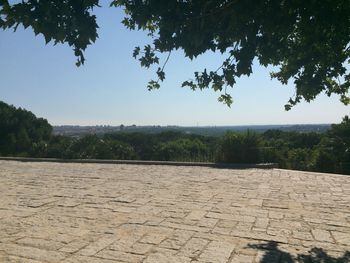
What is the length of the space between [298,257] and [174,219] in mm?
1926

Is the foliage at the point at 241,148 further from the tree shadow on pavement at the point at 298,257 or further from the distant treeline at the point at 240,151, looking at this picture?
the tree shadow on pavement at the point at 298,257

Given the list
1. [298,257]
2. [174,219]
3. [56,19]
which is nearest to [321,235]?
[298,257]

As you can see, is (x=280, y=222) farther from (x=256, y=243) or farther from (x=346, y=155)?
(x=346, y=155)

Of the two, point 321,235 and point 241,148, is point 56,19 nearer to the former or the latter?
point 321,235

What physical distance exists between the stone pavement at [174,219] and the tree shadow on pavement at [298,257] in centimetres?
1

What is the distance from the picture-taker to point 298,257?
3996 mm

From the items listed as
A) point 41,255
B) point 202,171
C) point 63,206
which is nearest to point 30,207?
point 63,206

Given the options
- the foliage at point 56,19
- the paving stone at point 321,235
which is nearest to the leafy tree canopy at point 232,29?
the foliage at point 56,19

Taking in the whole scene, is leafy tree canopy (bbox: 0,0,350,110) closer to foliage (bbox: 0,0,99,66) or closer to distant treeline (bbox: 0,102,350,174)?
foliage (bbox: 0,0,99,66)

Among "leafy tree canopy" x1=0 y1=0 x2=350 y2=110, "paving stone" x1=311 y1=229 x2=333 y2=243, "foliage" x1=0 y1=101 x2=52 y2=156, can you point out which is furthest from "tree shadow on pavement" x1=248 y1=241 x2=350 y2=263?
"foliage" x1=0 y1=101 x2=52 y2=156

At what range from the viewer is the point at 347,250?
421 cm

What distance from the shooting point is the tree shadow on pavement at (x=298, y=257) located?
153 inches

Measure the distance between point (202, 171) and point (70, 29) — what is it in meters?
8.13

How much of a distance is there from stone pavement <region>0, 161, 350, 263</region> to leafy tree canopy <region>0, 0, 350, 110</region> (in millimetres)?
1850
